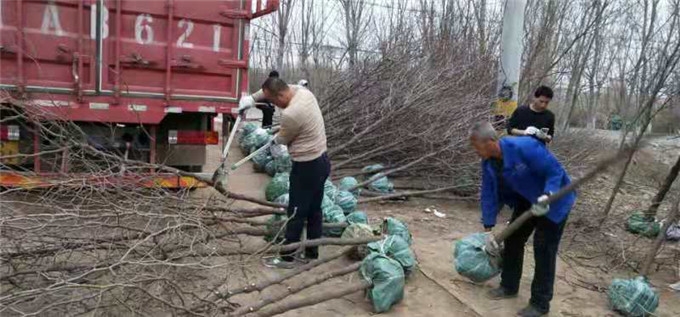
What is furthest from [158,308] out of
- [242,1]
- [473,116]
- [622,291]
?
[473,116]

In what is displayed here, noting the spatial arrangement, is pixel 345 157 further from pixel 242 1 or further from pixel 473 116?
pixel 242 1

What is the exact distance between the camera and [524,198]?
13.4 feet

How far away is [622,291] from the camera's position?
14.0 feet

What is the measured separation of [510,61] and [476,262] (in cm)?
456

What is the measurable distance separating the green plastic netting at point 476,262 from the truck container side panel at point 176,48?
10.6ft

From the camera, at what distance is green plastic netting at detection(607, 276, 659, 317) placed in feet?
13.7

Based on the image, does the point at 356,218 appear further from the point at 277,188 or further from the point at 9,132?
the point at 9,132

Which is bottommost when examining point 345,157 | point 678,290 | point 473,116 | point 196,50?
point 678,290

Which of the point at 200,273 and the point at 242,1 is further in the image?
the point at 242,1

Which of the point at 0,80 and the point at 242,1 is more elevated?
the point at 242,1

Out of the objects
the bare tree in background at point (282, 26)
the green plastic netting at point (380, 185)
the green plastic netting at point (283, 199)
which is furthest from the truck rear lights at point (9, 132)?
the bare tree in background at point (282, 26)

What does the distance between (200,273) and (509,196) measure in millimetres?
2299

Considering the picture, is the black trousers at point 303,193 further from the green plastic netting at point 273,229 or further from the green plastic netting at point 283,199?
the green plastic netting at point 283,199

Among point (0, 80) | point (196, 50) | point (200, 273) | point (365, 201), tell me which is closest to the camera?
point (200, 273)
